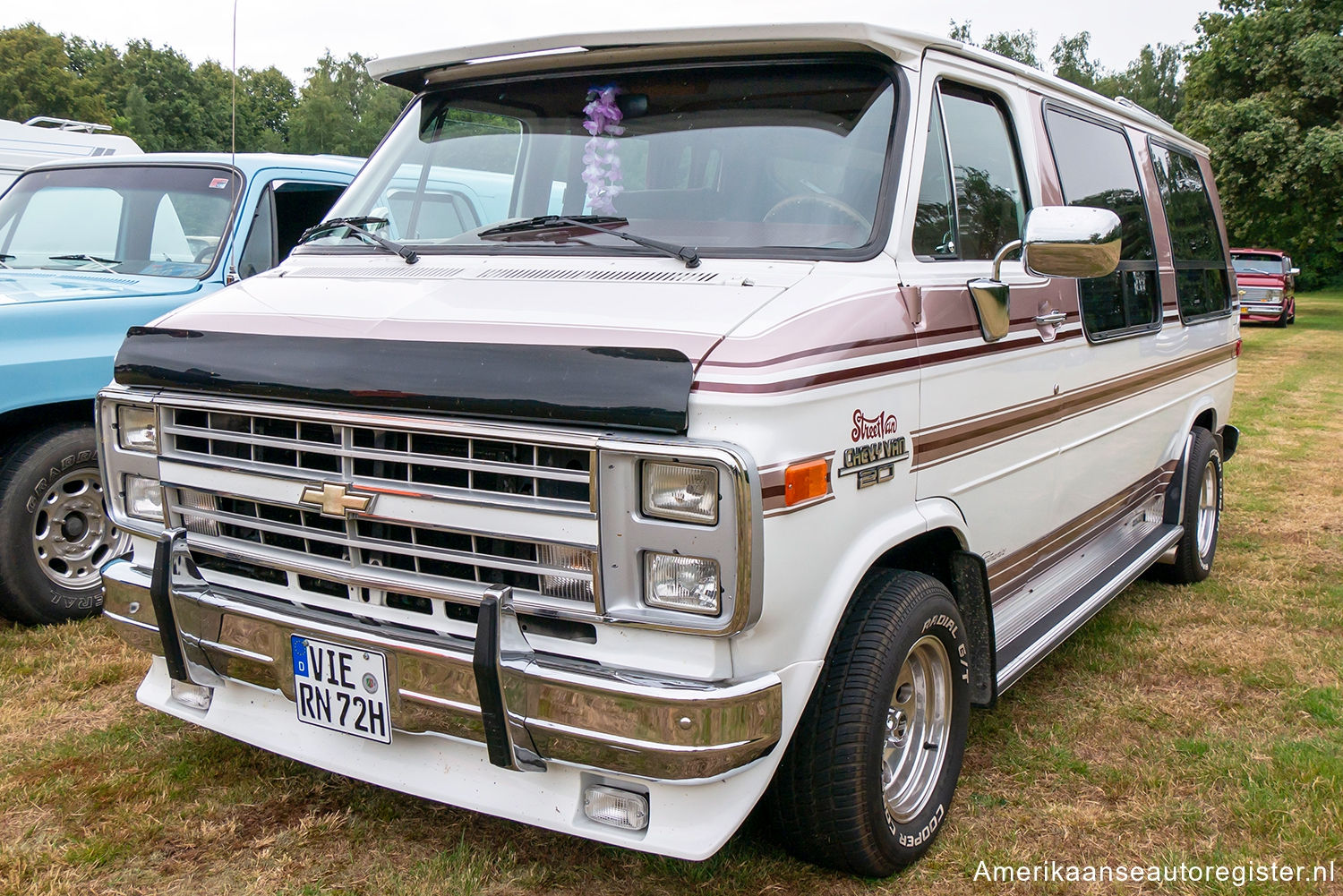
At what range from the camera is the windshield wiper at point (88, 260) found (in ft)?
18.5

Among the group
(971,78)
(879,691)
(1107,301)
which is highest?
(971,78)

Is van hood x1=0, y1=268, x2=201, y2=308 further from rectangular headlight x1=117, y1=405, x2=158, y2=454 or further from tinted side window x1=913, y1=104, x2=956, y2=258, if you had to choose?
tinted side window x1=913, y1=104, x2=956, y2=258

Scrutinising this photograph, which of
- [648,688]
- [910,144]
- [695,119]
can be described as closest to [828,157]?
[910,144]

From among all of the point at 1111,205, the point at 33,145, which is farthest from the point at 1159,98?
the point at 1111,205

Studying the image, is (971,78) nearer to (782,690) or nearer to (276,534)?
(782,690)

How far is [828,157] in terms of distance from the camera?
3.22m

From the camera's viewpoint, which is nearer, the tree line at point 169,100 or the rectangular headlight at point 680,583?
the rectangular headlight at point 680,583

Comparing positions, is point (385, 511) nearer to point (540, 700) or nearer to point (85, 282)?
point (540, 700)

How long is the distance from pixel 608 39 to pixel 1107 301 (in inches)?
92.4

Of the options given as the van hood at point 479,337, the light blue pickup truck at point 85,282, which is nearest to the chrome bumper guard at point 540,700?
the van hood at point 479,337

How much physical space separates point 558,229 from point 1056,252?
1.53 meters

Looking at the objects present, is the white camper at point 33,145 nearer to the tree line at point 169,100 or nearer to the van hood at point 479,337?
the van hood at point 479,337

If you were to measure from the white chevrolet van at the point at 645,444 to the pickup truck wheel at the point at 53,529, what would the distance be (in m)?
1.71

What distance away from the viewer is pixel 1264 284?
27.7 meters
